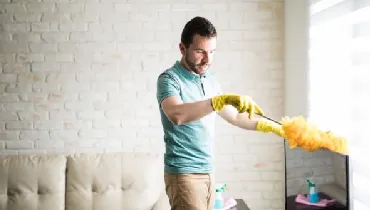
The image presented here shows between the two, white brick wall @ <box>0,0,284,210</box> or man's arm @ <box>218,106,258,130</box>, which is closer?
man's arm @ <box>218,106,258,130</box>

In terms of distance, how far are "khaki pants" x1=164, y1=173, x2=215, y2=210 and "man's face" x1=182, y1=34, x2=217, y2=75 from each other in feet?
1.67

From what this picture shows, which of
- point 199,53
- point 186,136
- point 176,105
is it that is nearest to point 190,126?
point 186,136

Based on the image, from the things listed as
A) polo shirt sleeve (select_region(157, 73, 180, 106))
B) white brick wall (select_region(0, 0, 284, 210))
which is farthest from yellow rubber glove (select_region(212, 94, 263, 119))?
white brick wall (select_region(0, 0, 284, 210))

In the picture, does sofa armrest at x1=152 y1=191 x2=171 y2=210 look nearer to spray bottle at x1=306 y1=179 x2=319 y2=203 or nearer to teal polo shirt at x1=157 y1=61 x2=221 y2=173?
teal polo shirt at x1=157 y1=61 x2=221 y2=173

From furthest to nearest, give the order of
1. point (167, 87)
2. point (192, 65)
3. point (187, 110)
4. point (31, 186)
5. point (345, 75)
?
point (31, 186), point (345, 75), point (192, 65), point (167, 87), point (187, 110)

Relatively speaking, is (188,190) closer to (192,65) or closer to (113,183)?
(192,65)

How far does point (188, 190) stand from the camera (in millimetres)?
2031

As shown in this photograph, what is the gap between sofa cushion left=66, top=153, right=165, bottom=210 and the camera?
3.00 meters

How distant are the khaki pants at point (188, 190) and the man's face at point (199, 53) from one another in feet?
1.67

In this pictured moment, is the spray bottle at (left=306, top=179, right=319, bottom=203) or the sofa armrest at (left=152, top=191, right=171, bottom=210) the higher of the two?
the spray bottle at (left=306, top=179, right=319, bottom=203)

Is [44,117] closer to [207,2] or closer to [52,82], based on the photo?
[52,82]

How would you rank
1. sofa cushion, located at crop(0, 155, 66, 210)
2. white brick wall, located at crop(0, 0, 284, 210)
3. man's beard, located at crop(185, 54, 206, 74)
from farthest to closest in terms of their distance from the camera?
white brick wall, located at crop(0, 0, 284, 210)
sofa cushion, located at crop(0, 155, 66, 210)
man's beard, located at crop(185, 54, 206, 74)

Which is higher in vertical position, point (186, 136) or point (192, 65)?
point (192, 65)

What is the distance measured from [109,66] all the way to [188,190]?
1.64 metres
